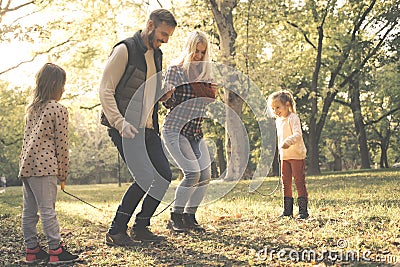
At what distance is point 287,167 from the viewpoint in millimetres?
6195

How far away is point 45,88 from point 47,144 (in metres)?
0.49

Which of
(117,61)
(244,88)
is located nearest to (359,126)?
(244,88)

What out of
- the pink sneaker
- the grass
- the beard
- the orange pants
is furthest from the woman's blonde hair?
the pink sneaker

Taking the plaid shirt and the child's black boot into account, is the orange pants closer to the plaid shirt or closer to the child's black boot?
the plaid shirt

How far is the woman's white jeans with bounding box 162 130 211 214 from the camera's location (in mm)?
5539

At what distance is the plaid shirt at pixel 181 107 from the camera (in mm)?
5633

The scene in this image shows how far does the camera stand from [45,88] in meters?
4.70

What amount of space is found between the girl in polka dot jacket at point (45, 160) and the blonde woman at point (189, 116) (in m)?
1.26

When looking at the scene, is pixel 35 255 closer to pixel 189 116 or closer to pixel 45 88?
pixel 45 88

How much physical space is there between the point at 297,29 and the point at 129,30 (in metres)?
8.82

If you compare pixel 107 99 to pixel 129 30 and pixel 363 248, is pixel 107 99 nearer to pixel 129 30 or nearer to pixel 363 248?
pixel 363 248

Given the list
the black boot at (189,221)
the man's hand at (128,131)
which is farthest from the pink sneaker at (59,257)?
the black boot at (189,221)

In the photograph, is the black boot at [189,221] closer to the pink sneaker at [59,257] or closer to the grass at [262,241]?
the grass at [262,241]

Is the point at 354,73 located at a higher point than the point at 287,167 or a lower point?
higher
